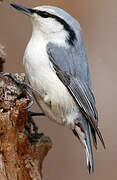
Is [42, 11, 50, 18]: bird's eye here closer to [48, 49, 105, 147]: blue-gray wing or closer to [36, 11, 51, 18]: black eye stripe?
[36, 11, 51, 18]: black eye stripe

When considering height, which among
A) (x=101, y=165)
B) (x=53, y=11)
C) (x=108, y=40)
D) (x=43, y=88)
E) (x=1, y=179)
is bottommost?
(x=1, y=179)

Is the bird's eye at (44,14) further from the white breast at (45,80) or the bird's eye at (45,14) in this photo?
the white breast at (45,80)

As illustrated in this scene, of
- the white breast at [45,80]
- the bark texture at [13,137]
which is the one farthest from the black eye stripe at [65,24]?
the bark texture at [13,137]

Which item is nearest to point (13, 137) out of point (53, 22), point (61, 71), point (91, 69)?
point (61, 71)

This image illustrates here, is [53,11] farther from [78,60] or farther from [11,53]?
[11,53]

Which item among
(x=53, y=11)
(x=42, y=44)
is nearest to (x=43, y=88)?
(x=42, y=44)

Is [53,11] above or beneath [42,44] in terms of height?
above
